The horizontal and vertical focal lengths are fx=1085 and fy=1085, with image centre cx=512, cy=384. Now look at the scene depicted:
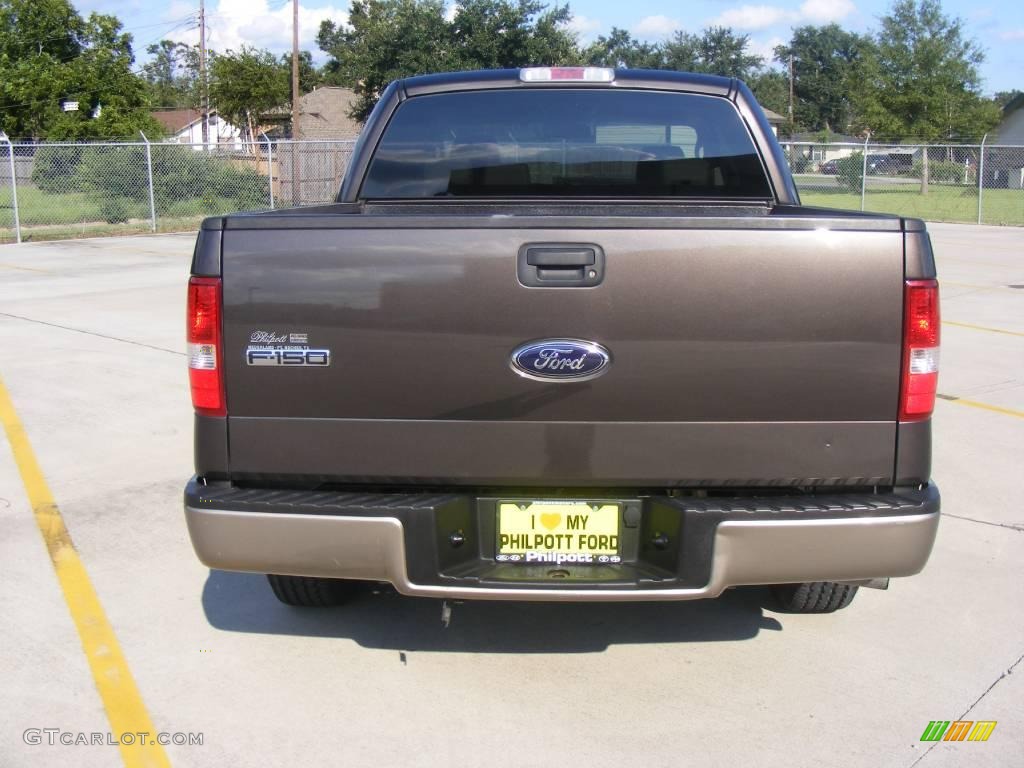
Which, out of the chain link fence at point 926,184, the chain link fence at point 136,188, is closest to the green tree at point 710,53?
the chain link fence at point 926,184

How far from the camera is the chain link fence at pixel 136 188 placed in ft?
75.2

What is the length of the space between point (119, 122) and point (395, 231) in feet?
120

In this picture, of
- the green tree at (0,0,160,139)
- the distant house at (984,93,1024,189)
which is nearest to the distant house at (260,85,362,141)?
the green tree at (0,0,160,139)

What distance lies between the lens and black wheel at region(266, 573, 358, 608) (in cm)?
401

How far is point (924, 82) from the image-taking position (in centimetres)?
4544

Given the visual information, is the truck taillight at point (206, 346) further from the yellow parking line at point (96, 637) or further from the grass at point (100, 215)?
the grass at point (100, 215)

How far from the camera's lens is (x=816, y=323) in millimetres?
3021

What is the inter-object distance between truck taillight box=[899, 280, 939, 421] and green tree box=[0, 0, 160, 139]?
36.2 metres

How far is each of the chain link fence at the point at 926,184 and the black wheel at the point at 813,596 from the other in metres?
25.7

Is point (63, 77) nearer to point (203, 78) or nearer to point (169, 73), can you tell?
point (203, 78)

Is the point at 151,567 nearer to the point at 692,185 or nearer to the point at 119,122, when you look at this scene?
the point at 692,185

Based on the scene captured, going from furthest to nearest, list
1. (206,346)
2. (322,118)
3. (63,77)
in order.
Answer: (322,118) < (63,77) < (206,346)

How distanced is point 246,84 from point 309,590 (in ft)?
161

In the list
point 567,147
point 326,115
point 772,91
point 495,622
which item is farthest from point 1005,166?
point 772,91
